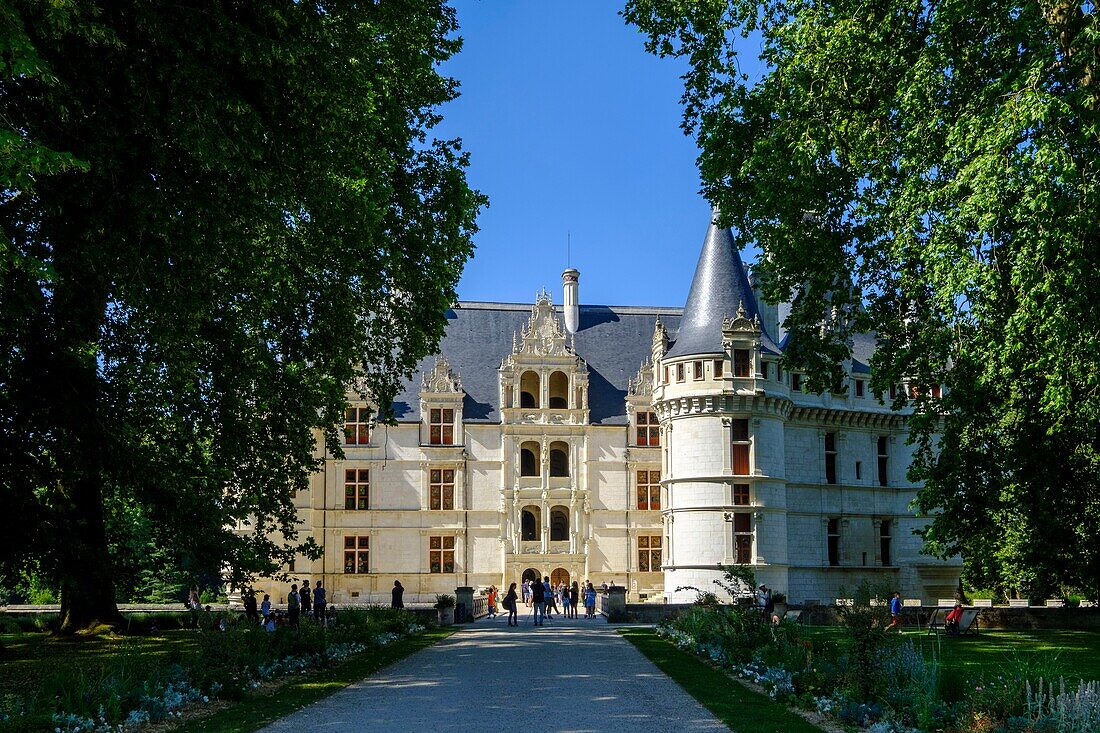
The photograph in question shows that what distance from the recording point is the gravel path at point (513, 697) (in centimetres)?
1285

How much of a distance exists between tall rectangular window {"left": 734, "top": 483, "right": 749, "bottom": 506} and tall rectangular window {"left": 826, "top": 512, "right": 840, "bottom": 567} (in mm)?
6074

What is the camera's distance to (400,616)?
29.0 metres

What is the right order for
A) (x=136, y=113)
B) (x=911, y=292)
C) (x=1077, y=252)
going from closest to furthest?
(x=136, y=113), (x=1077, y=252), (x=911, y=292)

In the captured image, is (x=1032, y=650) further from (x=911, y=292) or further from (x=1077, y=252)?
(x=1077, y=252)

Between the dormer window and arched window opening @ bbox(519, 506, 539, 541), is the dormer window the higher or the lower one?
the higher one

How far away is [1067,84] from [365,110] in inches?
454

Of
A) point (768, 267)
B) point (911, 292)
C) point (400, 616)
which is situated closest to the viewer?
point (911, 292)

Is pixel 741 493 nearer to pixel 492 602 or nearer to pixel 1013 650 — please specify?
pixel 492 602

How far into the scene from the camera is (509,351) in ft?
170

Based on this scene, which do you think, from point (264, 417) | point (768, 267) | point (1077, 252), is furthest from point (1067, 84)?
point (264, 417)

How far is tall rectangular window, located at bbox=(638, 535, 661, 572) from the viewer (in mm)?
48594

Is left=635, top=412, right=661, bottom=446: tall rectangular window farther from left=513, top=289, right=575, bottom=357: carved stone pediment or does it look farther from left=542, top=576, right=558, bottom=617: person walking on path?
left=542, top=576, right=558, bottom=617: person walking on path

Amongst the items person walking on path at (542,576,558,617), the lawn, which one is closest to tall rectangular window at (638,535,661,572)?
person walking on path at (542,576,558,617)

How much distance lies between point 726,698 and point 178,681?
7.54 meters
